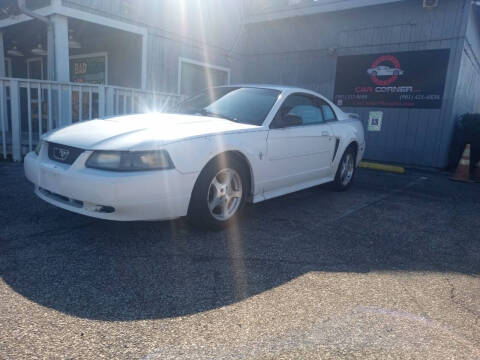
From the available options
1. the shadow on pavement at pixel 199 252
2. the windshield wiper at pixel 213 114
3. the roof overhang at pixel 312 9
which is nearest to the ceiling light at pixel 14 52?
the roof overhang at pixel 312 9

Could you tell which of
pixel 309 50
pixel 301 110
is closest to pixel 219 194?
pixel 301 110

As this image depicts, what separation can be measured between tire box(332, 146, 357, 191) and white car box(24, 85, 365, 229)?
2.89 ft

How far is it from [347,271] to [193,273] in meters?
1.15

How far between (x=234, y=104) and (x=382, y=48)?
700 cm

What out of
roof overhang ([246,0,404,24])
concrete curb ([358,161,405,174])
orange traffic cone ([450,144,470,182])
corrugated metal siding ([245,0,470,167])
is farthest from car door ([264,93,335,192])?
roof overhang ([246,0,404,24])

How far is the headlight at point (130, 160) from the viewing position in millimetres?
2811

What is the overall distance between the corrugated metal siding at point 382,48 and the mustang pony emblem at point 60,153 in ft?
27.5

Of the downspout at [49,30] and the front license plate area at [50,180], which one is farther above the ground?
the downspout at [49,30]

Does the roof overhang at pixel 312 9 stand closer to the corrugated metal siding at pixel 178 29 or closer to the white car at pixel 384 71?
→ the corrugated metal siding at pixel 178 29

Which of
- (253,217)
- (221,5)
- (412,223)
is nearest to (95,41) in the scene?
(221,5)

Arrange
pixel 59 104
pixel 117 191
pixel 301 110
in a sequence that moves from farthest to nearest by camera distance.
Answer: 1. pixel 59 104
2. pixel 301 110
3. pixel 117 191

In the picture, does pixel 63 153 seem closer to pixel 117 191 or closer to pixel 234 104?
pixel 117 191

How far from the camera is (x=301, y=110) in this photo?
4.53 metres

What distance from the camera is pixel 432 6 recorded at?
866 centimetres
